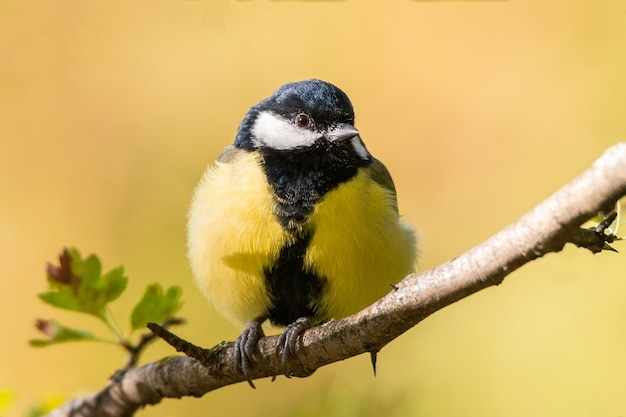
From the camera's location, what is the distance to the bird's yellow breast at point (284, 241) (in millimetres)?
1896

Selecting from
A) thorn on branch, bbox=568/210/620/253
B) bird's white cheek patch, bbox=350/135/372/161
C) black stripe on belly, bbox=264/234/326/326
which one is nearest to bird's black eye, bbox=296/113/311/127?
bird's white cheek patch, bbox=350/135/372/161

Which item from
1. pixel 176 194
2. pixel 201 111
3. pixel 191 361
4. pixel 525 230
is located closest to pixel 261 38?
pixel 201 111

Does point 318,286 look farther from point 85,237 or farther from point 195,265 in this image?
point 85,237

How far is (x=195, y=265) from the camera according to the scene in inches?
81.4

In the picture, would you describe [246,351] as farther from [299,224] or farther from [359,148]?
[359,148]

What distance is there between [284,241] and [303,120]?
389 mm

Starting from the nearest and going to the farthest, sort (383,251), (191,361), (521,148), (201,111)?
1. (191,361)
2. (383,251)
3. (521,148)
4. (201,111)

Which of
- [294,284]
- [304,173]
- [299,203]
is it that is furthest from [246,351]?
[304,173]

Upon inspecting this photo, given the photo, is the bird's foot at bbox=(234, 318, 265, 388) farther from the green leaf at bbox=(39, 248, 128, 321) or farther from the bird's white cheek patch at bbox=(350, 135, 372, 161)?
the bird's white cheek patch at bbox=(350, 135, 372, 161)

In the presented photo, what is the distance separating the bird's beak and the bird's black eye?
72 mm

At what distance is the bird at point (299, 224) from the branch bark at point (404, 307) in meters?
0.14

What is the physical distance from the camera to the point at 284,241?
1.89 meters

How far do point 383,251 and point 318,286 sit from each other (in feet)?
0.59

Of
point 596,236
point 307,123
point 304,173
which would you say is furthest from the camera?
point 307,123
